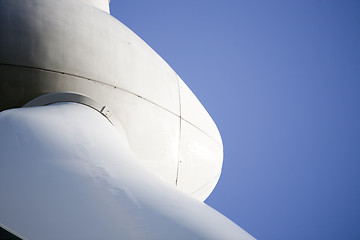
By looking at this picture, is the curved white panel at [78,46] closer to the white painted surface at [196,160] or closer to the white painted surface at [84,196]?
the white painted surface at [196,160]

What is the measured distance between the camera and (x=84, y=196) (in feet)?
3.82

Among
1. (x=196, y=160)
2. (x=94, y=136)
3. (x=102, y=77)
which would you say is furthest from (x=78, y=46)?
(x=196, y=160)

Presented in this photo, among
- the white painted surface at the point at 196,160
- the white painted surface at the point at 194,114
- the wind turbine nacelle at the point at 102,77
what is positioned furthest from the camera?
the white painted surface at the point at 194,114

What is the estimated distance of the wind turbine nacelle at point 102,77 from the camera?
276cm

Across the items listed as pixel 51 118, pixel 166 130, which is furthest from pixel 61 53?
pixel 166 130

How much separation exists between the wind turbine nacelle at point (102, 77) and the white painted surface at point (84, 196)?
48.3 inches

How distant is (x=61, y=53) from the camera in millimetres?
2887

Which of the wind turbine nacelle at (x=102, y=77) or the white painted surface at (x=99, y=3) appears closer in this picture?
the wind turbine nacelle at (x=102, y=77)

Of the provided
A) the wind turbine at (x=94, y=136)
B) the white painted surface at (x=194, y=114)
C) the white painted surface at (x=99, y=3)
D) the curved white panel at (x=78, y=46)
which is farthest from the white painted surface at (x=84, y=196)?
the white painted surface at (x=99, y=3)

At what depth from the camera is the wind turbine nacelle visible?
276 centimetres

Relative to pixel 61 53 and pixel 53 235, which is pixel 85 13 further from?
pixel 53 235

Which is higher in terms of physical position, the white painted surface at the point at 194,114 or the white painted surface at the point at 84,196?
the white painted surface at the point at 194,114

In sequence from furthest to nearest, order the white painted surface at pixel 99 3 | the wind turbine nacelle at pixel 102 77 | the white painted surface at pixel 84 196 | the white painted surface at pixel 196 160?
the white painted surface at pixel 99 3 → the white painted surface at pixel 196 160 → the wind turbine nacelle at pixel 102 77 → the white painted surface at pixel 84 196

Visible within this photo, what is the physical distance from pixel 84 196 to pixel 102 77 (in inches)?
82.0
